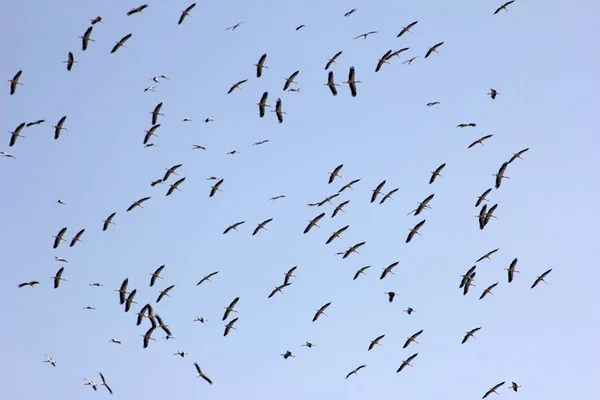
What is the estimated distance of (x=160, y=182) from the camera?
398 ft

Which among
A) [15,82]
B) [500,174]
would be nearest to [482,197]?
[500,174]

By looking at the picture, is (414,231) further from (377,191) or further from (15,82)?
(15,82)

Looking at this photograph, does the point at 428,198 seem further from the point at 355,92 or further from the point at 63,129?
the point at 63,129

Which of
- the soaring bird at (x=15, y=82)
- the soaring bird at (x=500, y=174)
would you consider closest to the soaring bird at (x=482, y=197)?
the soaring bird at (x=500, y=174)

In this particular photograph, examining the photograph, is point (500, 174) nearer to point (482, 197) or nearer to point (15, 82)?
point (482, 197)

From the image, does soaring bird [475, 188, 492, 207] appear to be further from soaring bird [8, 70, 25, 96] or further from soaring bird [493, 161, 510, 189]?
soaring bird [8, 70, 25, 96]

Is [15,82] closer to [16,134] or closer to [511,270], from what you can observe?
[16,134]

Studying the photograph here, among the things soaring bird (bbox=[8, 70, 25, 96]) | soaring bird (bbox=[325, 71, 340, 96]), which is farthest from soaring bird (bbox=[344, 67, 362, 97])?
soaring bird (bbox=[8, 70, 25, 96])

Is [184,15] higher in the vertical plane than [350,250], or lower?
higher

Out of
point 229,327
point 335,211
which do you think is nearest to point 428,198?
point 335,211

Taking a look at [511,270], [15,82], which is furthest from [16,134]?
[511,270]

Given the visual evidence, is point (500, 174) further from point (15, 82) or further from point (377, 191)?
point (15, 82)

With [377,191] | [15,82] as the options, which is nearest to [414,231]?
[377,191]

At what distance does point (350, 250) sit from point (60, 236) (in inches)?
1026
